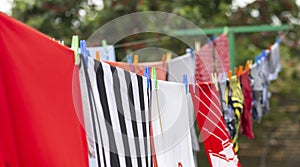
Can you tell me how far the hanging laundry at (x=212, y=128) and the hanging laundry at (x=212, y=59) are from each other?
1005mm

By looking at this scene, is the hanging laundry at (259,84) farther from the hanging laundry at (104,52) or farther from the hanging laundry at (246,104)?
the hanging laundry at (104,52)

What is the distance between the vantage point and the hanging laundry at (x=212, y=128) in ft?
8.39

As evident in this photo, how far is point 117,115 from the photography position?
203 cm

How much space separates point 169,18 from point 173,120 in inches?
153

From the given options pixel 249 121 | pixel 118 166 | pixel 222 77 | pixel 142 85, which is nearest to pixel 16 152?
pixel 118 166

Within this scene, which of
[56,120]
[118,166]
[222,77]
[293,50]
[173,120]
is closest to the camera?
[56,120]

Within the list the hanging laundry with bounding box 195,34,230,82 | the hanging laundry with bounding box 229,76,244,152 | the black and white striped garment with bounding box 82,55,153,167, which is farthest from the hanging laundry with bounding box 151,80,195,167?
the hanging laundry with bounding box 195,34,230,82

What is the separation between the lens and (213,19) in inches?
251

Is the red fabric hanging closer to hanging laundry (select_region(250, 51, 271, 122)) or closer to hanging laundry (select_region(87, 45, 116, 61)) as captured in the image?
hanging laundry (select_region(87, 45, 116, 61))

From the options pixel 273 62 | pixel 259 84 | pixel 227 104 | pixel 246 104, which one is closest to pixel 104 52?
pixel 227 104

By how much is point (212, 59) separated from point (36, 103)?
2.47 meters

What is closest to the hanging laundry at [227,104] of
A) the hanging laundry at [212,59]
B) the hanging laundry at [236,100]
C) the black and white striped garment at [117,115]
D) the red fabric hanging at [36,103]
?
the hanging laundry at [236,100]

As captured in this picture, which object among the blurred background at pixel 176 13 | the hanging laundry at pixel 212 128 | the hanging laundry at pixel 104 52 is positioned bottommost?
the hanging laundry at pixel 212 128

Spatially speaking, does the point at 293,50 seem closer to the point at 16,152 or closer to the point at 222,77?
the point at 222,77
